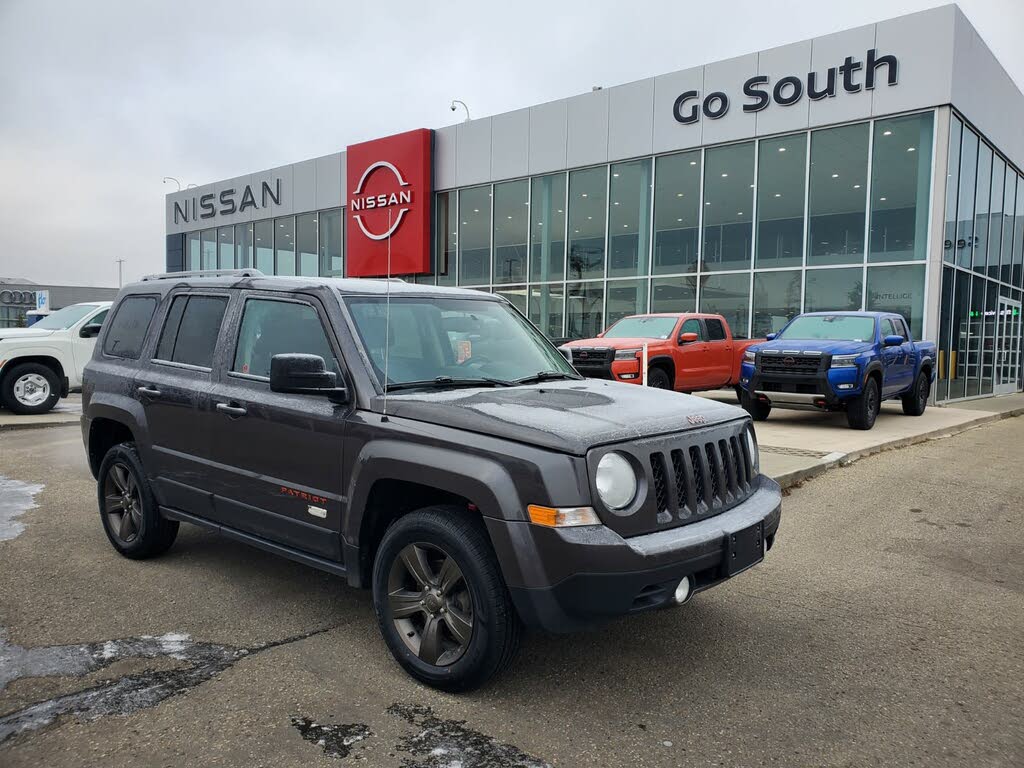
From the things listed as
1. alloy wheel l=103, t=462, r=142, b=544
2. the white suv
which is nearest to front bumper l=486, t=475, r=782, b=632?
alloy wheel l=103, t=462, r=142, b=544

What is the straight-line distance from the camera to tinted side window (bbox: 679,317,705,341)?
14.8 m

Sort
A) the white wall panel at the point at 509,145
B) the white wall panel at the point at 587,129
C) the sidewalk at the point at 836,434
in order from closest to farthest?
1. the sidewalk at the point at 836,434
2. the white wall panel at the point at 587,129
3. the white wall panel at the point at 509,145

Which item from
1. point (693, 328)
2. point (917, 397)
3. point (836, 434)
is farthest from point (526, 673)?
point (917, 397)

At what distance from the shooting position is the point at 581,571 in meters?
2.95

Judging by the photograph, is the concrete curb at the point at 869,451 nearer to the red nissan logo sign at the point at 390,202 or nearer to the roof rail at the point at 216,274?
the roof rail at the point at 216,274

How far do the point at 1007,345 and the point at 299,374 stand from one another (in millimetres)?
25542

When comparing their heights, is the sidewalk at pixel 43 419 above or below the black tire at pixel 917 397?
below

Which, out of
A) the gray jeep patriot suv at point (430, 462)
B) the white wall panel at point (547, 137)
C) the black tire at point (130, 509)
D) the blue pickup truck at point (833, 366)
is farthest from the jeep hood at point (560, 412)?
the white wall panel at point (547, 137)

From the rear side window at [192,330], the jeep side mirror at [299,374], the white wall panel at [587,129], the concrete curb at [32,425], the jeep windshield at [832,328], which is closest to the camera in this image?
the jeep side mirror at [299,374]

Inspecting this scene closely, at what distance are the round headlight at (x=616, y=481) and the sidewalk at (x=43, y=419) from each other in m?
9.79

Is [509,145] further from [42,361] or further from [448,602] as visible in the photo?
[448,602]

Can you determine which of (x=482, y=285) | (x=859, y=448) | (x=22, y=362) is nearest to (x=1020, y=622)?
(x=859, y=448)

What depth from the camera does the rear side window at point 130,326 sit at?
5203mm

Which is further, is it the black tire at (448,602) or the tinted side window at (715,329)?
the tinted side window at (715,329)
